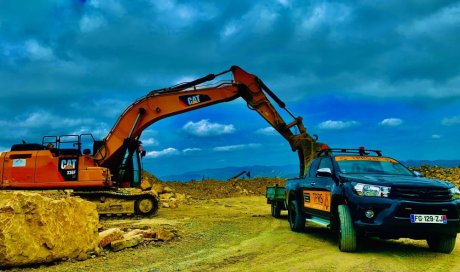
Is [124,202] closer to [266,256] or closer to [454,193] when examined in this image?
[266,256]

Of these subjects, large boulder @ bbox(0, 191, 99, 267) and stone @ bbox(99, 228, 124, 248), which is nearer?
large boulder @ bbox(0, 191, 99, 267)

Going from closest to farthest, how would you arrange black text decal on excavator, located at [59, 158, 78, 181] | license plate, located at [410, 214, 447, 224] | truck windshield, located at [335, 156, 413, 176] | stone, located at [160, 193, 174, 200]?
license plate, located at [410, 214, 447, 224]
truck windshield, located at [335, 156, 413, 176]
black text decal on excavator, located at [59, 158, 78, 181]
stone, located at [160, 193, 174, 200]

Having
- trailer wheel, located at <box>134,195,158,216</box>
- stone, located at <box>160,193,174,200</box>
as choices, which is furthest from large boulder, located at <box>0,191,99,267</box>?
stone, located at <box>160,193,174,200</box>

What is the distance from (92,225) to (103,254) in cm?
61

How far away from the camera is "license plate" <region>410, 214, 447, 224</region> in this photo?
9.03 meters

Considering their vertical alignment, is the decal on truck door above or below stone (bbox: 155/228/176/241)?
above

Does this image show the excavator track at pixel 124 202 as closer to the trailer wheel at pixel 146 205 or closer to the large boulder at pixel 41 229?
the trailer wheel at pixel 146 205

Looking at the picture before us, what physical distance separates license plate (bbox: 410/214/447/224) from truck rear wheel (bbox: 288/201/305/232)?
4.11m

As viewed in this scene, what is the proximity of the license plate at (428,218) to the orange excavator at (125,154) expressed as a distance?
9216mm

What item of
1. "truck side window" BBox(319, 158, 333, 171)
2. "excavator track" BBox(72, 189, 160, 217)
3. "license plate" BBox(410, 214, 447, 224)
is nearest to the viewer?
"license plate" BBox(410, 214, 447, 224)

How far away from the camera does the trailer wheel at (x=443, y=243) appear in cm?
987

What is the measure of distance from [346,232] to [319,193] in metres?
2.05

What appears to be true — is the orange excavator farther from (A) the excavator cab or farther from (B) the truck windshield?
(B) the truck windshield

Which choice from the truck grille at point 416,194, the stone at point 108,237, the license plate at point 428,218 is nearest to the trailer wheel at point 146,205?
the stone at point 108,237
